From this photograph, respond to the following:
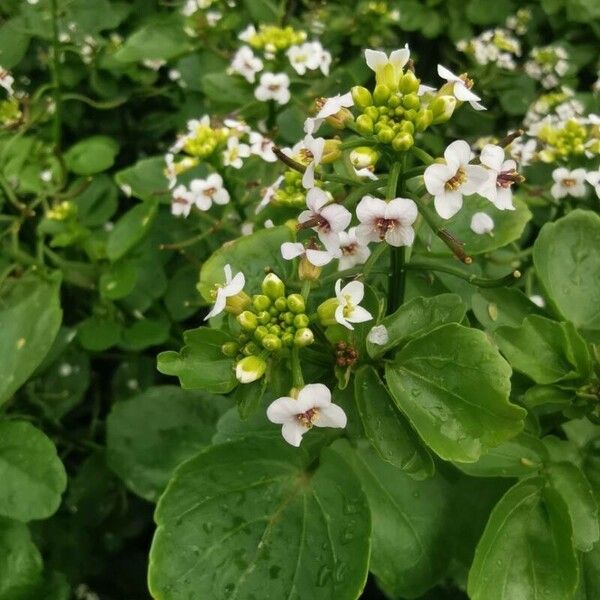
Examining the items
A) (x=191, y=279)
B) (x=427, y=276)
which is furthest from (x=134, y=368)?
(x=427, y=276)

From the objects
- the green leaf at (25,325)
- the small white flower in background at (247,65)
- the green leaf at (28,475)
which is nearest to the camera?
the green leaf at (28,475)

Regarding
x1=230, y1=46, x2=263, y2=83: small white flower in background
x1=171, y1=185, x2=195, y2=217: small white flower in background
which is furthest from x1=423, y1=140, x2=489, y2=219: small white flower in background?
x1=230, y1=46, x2=263, y2=83: small white flower in background

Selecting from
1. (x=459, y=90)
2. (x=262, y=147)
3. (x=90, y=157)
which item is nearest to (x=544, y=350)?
(x=459, y=90)

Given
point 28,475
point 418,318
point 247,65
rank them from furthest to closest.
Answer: point 247,65 → point 28,475 → point 418,318

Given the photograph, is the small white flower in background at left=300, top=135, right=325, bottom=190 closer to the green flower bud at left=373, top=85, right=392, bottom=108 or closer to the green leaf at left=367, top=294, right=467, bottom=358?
the green flower bud at left=373, top=85, right=392, bottom=108

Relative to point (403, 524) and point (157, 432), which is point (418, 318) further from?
point (157, 432)

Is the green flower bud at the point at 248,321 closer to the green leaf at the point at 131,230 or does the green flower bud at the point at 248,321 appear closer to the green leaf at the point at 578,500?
the green leaf at the point at 578,500

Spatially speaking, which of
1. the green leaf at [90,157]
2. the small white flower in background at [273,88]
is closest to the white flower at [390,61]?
the small white flower in background at [273,88]
